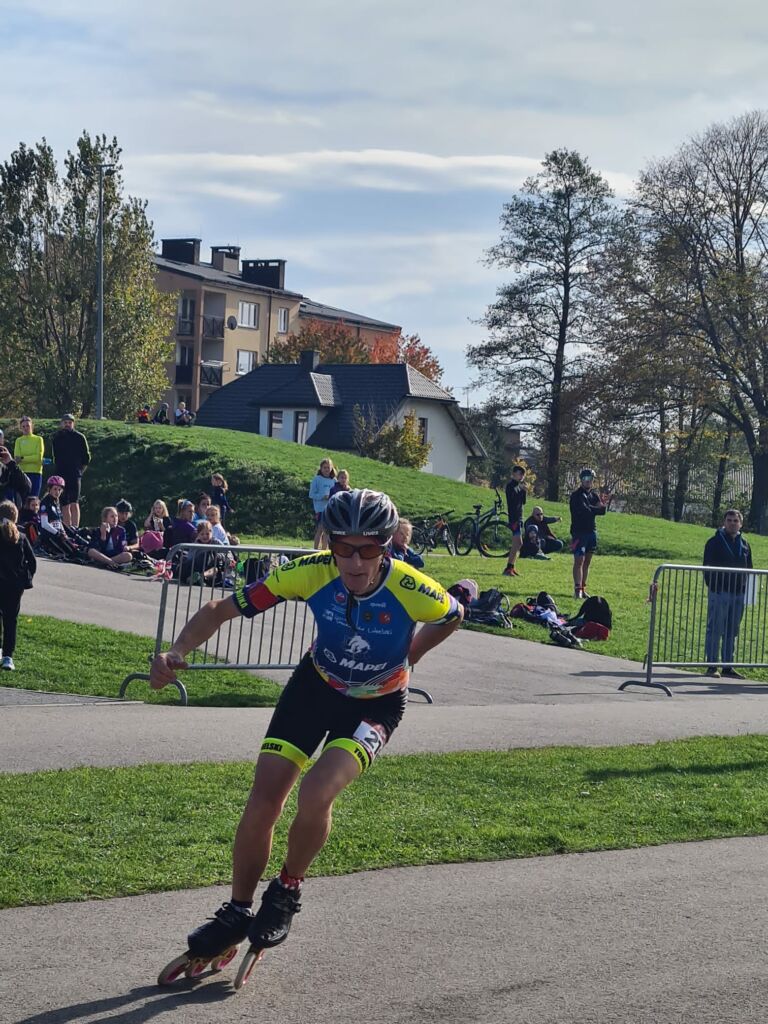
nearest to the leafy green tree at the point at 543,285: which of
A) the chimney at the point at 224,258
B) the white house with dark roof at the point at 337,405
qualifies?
the white house with dark roof at the point at 337,405

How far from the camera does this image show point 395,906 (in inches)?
233

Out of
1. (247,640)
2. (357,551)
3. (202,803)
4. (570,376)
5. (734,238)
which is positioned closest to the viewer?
(357,551)

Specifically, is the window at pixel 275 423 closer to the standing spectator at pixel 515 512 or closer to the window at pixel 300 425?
the window at pixel 300 425

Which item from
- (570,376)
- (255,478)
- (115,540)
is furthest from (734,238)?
(115,540)

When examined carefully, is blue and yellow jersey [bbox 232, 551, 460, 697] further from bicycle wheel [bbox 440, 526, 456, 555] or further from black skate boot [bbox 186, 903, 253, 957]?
bicycle wheel [bbox 440, 526, 456, 555]

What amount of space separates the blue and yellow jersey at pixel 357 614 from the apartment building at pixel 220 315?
8819cm

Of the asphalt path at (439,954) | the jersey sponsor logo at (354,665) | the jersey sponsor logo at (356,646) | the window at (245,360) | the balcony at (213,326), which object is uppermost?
the balcony at (213,326)

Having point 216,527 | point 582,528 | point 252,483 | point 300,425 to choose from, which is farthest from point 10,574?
point 300,425

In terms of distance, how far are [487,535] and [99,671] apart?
723 inches

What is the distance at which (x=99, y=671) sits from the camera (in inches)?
530

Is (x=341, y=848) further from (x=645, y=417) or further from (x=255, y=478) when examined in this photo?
(x=645, y=417)

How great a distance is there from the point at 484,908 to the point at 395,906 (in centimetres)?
39

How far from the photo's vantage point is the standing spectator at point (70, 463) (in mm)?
24938

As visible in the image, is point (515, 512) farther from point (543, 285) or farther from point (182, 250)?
point (182, 250)
